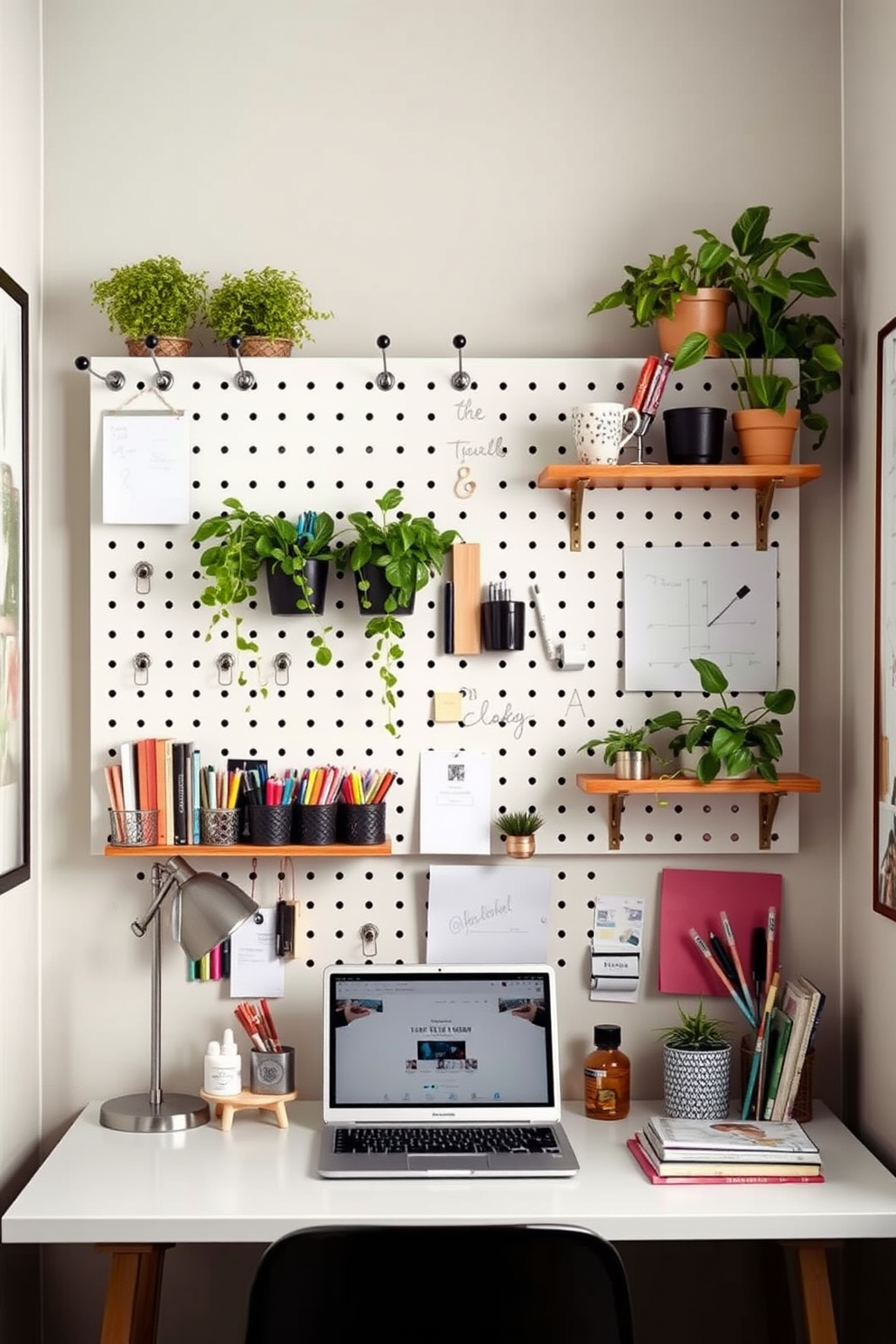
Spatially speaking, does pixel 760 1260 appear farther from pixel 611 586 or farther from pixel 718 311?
pixel 718 311

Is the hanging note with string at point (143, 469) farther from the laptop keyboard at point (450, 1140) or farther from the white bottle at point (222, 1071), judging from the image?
the laptop keyboard at point (450, 1140)

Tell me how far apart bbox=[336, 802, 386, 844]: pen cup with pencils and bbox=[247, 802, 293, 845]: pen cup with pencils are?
0.30ft

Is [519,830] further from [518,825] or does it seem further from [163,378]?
[163,378]

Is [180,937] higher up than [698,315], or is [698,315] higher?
[698,315]

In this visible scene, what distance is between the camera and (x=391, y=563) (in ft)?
6.57

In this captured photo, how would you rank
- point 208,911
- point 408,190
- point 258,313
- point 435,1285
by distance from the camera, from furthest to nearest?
1. point 408,190
2. point 258,313
3. point 208,911
4. point 435,1285

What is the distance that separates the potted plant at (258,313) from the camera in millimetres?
2070

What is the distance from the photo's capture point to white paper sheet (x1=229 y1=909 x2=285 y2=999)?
84.7 inches

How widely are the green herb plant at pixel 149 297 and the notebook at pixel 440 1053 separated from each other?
103 cm

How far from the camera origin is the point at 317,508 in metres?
2.13

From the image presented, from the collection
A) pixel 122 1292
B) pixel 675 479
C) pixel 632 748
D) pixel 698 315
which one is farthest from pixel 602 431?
pixel 122 1292

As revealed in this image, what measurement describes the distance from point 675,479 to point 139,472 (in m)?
0.84

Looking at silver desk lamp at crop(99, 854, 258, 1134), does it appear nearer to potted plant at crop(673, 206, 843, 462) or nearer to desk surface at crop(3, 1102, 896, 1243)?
desk surface at crop(3, 1102, 896, 1243)

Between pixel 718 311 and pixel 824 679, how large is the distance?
2.02ft
